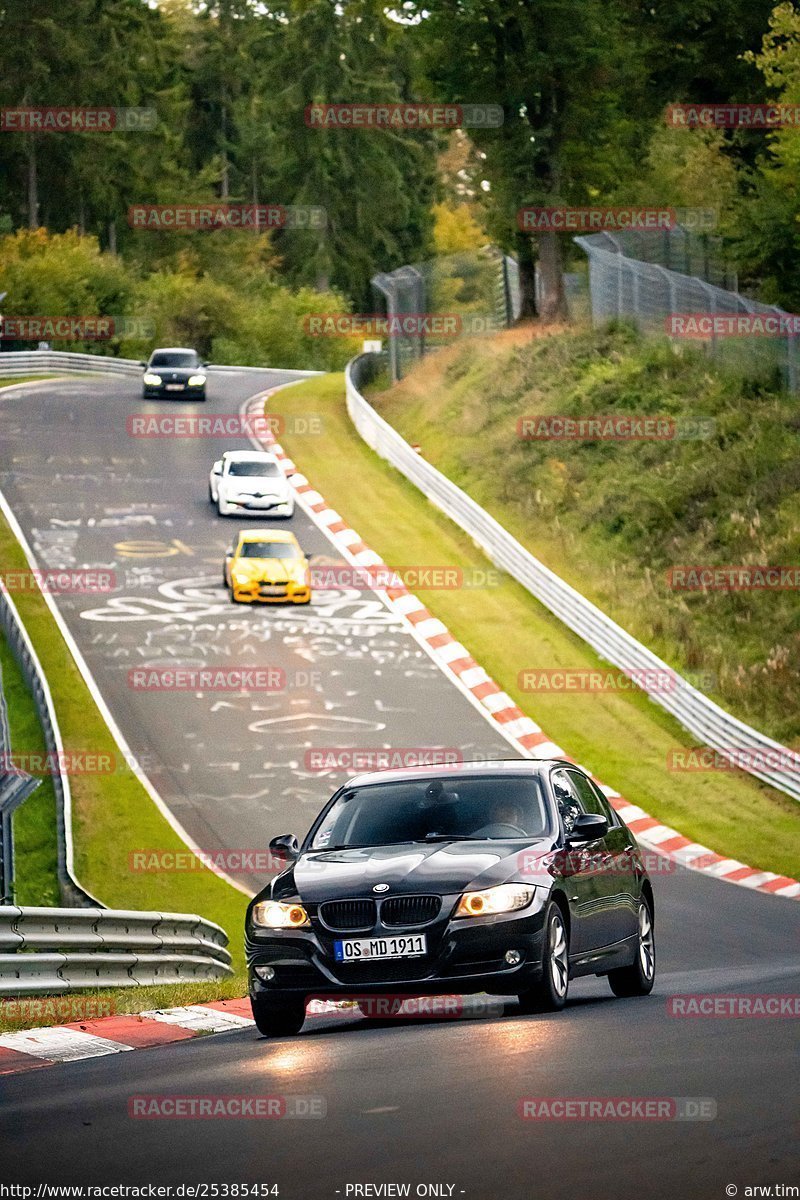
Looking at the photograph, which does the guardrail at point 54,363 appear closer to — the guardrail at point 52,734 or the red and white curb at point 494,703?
the red and white curb at point 494,703

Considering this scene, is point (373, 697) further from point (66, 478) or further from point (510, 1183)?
point (510, 1183)

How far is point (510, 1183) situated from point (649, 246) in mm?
48418

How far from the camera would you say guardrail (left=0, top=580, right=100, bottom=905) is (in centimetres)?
2311

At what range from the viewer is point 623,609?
35.9 metres

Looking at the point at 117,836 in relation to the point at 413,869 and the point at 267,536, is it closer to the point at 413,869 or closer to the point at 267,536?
the point at 267,536

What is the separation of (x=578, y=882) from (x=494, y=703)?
19677mm

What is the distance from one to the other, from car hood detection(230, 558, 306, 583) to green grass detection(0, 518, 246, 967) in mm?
4975

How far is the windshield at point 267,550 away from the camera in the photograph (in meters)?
36.3

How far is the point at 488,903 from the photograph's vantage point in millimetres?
10789

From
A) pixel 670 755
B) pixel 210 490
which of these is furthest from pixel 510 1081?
pixel 210 490

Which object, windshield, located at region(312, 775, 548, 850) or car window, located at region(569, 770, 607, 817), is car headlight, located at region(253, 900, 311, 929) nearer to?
windshield, located at region(312, 775, 548, 850)

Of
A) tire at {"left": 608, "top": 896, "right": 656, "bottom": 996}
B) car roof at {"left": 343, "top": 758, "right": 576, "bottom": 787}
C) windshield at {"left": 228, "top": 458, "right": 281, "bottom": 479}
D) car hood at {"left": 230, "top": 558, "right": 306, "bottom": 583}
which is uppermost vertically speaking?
car roof at {"left": 343, "top": 758, "right": 576, "bottom": 787}

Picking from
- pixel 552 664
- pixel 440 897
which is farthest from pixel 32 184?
pixel 440 897

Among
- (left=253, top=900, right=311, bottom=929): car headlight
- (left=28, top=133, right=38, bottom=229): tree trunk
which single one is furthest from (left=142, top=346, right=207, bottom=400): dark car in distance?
(left=253, top=900, right=311, bottom=929): car headlight
